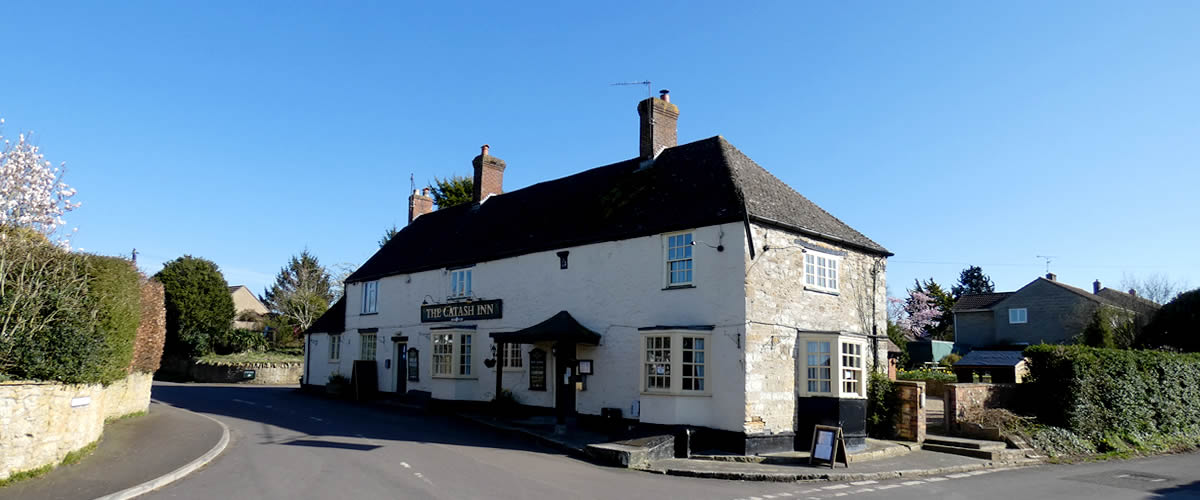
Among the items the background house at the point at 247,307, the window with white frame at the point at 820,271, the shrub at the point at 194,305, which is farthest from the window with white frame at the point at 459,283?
the background house at the point at 247,307

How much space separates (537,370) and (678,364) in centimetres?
553

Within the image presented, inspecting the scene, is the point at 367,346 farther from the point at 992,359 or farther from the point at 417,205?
the point at 992,359

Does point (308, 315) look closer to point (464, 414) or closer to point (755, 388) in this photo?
point (464, 414)

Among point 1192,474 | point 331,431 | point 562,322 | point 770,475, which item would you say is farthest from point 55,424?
point 1192,474

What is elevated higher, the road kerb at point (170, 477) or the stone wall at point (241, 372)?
the road kerb at point (170, 477)

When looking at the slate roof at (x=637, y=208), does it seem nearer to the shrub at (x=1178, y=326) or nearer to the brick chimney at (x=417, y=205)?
the brick chimney at (x=417, y=205)

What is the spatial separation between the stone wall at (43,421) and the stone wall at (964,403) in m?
19.4

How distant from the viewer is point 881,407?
61.1 feet

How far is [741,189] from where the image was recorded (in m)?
17.4

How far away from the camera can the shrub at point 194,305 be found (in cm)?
4228

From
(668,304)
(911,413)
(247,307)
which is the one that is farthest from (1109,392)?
(247,307)

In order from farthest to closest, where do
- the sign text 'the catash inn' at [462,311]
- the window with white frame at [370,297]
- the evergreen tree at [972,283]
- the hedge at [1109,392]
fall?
the evergreen tree at [972,283] → the window with white frame at [370,297] → the sign text 'the catash inn' at [462,311] → the hedge at [1109,392]

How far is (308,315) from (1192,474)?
48.0 meters

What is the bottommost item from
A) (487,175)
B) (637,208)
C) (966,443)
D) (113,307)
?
(966,443)
